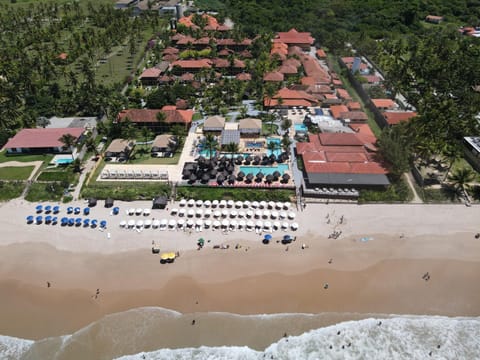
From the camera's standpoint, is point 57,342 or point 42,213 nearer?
point 57,342

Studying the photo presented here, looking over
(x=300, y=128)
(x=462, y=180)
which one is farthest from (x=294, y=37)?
(x=462, y=180)

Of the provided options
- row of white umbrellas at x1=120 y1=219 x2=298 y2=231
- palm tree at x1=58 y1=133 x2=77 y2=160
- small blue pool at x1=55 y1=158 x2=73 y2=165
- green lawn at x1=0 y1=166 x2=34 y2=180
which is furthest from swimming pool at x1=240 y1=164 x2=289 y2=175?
green lawn at x1=0 y1=166 x2=34 y2=180

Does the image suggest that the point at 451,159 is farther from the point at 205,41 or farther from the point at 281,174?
the point at 205,41

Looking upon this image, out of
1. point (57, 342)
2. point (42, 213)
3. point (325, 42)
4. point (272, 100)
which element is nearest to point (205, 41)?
point (325, 42)

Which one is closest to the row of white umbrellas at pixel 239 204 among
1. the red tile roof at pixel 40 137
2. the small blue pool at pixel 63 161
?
the small blue pool at pixel 63 161

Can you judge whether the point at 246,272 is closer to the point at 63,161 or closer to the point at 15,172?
the point at 63,161

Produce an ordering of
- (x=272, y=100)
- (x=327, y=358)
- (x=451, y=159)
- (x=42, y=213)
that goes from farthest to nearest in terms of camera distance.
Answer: (x=272, y=100)
(x=451, y=159)
(x=42, y=213)
(x=327, y=358)

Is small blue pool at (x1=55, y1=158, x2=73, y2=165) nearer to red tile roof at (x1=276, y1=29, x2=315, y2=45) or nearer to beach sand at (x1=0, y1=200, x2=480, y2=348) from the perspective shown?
beach sand at (x1=0, y1=200, x2=480, y2=348)
